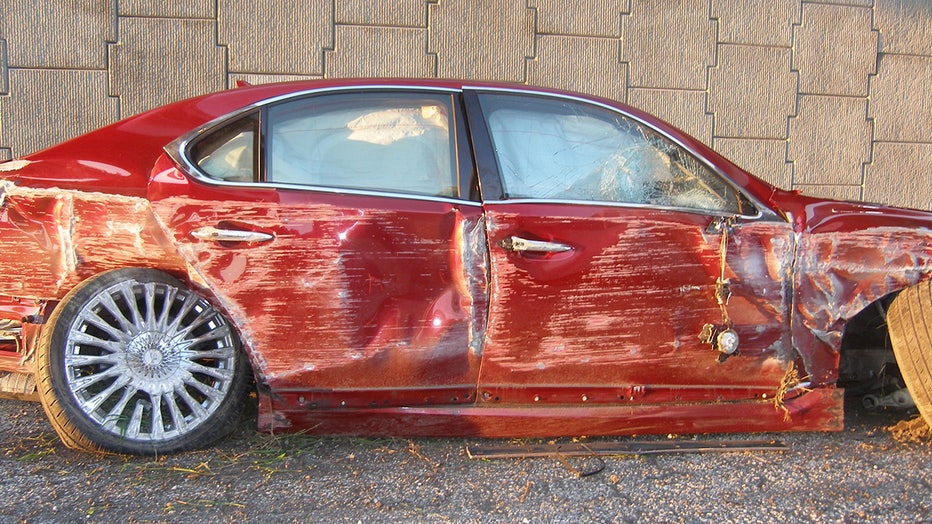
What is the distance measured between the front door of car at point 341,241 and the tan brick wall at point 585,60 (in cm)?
263

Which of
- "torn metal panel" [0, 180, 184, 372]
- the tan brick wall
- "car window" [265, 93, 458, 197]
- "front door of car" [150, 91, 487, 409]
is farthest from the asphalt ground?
the tan brick wall

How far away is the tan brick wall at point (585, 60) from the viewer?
5.13m

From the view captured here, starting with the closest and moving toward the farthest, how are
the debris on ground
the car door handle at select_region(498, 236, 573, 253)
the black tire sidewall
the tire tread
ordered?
the black tire sidewall, the car door handle at select_region(498, 236, 573, 253), the tire tread, the debris on ground

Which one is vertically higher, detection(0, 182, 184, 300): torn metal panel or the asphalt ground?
detection(0, 182, 184, 300): torn metal panel

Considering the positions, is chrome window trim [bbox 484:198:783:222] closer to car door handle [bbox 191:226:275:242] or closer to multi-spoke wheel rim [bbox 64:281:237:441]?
car door handle [bbox 191:226:275:242]

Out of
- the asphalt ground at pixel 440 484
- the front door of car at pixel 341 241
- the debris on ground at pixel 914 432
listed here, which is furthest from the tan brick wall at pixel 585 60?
the debris on ground at pixel 914 432

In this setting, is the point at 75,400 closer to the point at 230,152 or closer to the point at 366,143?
the point at 230,152

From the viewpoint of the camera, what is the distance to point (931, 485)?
2.71 m

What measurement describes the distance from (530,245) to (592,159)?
51 cm

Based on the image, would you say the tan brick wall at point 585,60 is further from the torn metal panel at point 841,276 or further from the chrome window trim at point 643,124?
the torn metal panel at point 841,276

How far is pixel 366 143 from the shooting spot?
9.68 feet

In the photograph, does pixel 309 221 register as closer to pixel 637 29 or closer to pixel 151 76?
pixel 151 76

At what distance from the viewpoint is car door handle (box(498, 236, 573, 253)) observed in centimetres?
285

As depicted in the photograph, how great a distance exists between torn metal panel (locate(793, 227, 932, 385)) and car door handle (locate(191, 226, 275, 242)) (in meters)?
2.21
